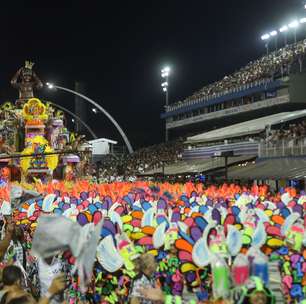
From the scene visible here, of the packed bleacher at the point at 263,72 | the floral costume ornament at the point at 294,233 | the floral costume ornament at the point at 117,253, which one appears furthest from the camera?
the packed bleacher at the point at 263,72

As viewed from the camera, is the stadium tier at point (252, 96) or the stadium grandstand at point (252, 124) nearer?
the stadium grandstand at point (252, 124)

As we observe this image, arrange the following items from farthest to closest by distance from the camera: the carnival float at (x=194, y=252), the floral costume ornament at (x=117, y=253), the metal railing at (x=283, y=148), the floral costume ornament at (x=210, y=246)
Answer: the metal railing at (x=283, y=148) → the floral costume ornament at (x=117, y=253) → the floral costume ornament at (x=210, y=246) → the carnival float at (x=194, y=252)

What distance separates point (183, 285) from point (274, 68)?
40.7m

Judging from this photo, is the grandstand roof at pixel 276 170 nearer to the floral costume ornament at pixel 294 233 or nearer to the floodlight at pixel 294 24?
the floral costume ornament at pixel 294 233

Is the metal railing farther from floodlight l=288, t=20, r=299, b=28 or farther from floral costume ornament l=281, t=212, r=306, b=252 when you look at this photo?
floodlight l=288, t=20, r=299, b=28

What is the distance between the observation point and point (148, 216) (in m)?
7.85

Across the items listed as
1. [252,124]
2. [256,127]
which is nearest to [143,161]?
[252,124]

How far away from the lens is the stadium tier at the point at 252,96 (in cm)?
4322

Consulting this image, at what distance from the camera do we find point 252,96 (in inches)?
1960

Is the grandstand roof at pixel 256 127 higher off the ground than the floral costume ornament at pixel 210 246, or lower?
higher

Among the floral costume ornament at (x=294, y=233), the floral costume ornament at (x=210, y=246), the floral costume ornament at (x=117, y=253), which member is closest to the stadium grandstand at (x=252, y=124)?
the floral costume ornament at (x=294, y=233)

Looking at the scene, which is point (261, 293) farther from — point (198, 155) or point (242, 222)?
point (198, 155)

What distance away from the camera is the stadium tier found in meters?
43.2

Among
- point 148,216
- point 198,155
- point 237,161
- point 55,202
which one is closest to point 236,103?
point 198,155
